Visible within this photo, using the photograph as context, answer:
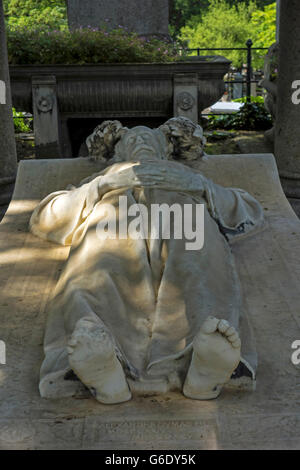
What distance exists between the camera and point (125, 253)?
3.50 m

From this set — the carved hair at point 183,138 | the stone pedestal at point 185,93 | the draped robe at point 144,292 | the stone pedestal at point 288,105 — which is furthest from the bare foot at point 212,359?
the stone pedestal at point 185,93

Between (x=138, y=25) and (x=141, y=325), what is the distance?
7.60 meters

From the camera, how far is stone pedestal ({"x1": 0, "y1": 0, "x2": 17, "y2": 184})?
5988 mm

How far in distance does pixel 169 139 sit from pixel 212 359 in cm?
233

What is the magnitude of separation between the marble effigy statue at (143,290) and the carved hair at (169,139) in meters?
0.02

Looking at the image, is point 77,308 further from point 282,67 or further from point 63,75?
point 63,75

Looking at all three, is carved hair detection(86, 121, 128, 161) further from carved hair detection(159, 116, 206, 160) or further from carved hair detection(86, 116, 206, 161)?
carved hair detection(159, 116, 206, 160)

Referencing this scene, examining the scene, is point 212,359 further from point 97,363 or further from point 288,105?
point 288,105

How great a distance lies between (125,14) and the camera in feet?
32.4

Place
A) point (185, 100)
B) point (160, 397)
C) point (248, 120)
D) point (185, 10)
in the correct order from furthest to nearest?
point (185, 10)
point (248, 120)
point (185, 100)
point (160, 397)

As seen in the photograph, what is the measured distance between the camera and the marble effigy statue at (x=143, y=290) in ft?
8.98

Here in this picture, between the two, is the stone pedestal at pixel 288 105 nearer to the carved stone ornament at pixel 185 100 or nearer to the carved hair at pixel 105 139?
the carved stone ornament at pixel 185 100

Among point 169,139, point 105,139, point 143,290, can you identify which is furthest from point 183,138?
point 143,290

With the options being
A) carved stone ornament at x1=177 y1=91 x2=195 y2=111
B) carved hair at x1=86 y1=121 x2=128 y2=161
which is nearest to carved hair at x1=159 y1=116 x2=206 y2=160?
carved hair at x1=86 y1=121 x2=128 y2=161
